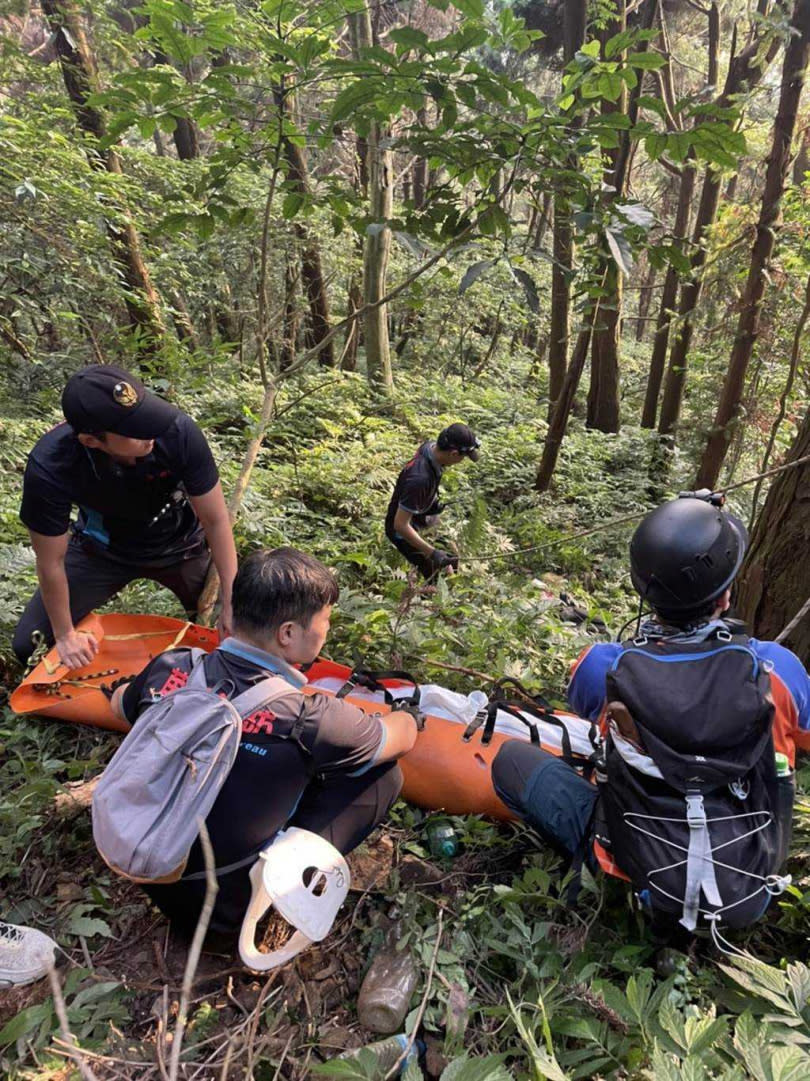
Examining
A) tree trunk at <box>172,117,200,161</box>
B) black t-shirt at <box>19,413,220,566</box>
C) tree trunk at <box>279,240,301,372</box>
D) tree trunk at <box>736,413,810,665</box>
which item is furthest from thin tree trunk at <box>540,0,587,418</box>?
tree trunk at <box>172,117,200,161</box>

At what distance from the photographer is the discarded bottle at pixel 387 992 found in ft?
6.01

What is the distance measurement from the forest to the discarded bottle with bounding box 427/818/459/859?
0.04 m

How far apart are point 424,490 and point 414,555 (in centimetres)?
66

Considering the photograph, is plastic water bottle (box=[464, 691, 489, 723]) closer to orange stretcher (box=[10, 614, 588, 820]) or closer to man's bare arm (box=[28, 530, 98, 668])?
orange stretcher (box=[10, 614, 588, 820])

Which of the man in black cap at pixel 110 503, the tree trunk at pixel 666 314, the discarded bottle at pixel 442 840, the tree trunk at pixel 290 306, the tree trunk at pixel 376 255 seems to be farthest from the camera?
the tree trunk at pixel 290 306

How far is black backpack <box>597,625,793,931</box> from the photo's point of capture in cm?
176

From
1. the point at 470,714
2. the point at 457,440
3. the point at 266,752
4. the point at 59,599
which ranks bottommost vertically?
the point at 470,714

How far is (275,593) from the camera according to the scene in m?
1.91

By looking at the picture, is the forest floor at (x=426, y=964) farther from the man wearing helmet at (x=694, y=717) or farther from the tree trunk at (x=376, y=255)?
the tree trunk at (x=376, y=255)

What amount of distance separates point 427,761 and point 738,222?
772cm

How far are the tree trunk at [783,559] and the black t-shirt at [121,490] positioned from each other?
2.75 m

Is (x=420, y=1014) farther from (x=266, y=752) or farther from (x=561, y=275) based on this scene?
(x=561, y=275)

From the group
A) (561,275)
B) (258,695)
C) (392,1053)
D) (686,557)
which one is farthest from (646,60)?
(561,275)

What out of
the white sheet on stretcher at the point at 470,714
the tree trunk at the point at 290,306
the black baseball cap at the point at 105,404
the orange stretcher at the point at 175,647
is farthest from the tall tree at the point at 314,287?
the white sheet on stretcher at the point at 470,714
